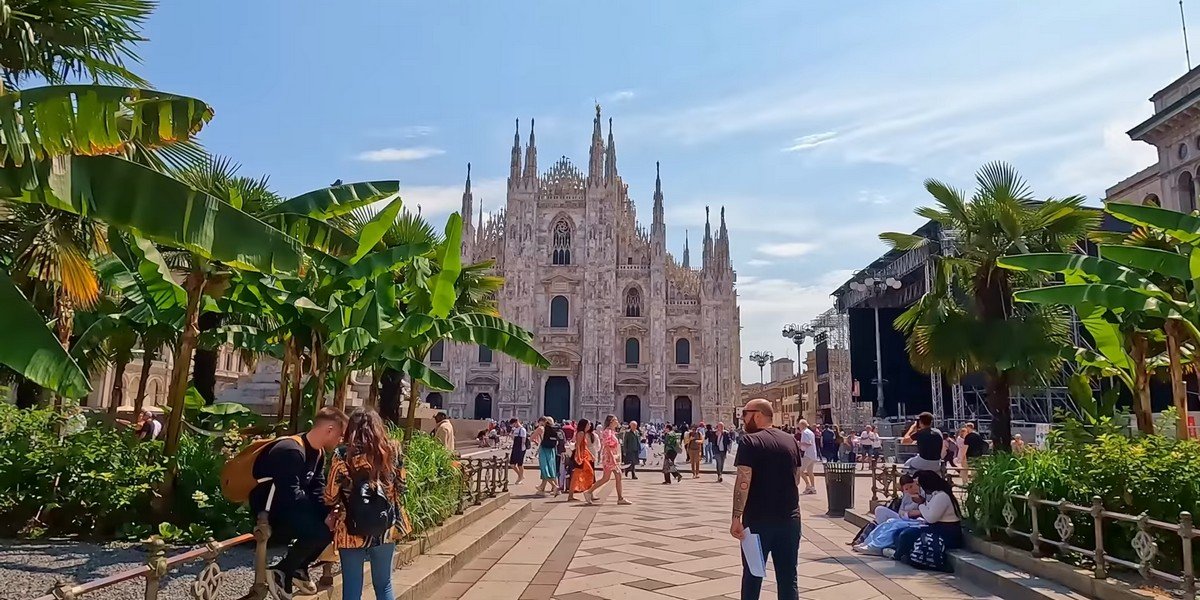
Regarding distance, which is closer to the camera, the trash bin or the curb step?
the curb step

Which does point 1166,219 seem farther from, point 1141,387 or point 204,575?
point 204,575

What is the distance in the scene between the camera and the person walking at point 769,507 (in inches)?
166

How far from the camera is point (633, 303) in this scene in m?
45.9

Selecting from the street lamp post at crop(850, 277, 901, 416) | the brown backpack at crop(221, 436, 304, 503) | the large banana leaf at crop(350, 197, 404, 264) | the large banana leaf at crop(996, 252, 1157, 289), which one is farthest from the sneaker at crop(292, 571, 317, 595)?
the street lamp post at crop(850, 277, 901, 416)

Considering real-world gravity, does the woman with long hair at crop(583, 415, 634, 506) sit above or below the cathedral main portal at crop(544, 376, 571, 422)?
below

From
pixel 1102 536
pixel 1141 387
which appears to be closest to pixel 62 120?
pixel 1102 536

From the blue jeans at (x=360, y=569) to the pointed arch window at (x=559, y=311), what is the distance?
41.5 metres

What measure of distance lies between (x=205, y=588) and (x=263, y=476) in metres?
0.63

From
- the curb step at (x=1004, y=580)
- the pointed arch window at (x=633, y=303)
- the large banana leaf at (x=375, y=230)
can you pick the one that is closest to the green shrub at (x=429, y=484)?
the large banana leaf at (x=375, y=230)

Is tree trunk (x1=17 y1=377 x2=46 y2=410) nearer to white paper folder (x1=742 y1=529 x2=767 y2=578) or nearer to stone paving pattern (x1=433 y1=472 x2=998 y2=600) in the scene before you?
stone paving pattern (x1=433 y1=472 x2=998 y2=600)

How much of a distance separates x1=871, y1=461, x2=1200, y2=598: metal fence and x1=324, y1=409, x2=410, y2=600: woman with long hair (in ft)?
14.2

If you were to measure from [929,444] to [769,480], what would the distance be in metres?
3.96

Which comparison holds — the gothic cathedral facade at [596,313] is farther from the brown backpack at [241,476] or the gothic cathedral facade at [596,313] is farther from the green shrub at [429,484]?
the brown backpack at [241,476]

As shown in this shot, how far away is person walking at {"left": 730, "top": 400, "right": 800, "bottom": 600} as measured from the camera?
166 inches
